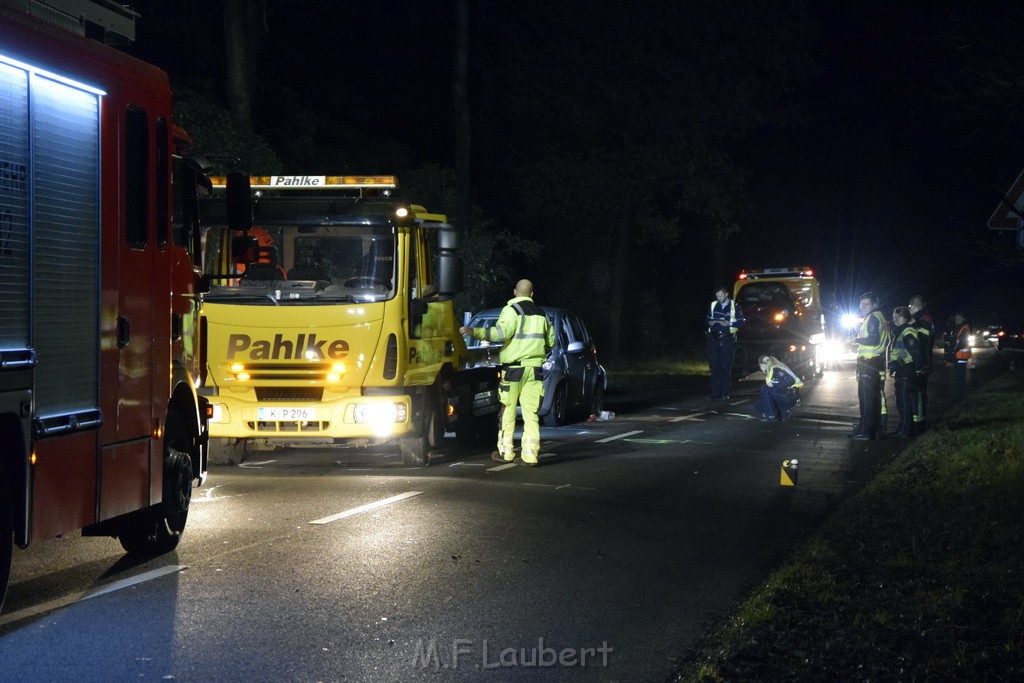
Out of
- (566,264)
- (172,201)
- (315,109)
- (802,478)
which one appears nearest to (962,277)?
(566,264)

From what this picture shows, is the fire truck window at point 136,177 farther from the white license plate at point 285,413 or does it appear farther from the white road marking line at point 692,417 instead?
the white road marking line at point 692,417

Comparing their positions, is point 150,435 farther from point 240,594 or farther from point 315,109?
point 315,109

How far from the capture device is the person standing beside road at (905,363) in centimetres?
1756

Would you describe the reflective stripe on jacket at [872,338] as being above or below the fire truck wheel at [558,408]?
above

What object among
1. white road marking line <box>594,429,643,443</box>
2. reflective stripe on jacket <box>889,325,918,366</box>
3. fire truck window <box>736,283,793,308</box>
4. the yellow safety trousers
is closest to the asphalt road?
the yellow safety trousers

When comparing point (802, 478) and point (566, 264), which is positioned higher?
point (566, 264)

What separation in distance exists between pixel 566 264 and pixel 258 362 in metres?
26.5

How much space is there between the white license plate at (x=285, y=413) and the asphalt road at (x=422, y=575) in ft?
1.88

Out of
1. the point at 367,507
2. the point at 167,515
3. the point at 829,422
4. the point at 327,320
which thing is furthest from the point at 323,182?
the point at 829,422

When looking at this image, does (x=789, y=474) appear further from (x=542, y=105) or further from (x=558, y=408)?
(x=542, y=105)

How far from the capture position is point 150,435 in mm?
7984

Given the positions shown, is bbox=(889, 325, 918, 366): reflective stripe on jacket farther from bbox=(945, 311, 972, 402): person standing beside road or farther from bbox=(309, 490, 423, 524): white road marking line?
bbox=(309, 490, 423, 524): white road marking line

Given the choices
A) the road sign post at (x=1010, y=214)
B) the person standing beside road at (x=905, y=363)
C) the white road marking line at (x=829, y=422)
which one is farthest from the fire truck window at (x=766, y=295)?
the road sign post at (x=1010, y=214)

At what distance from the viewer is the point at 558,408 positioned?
60.6 ft
